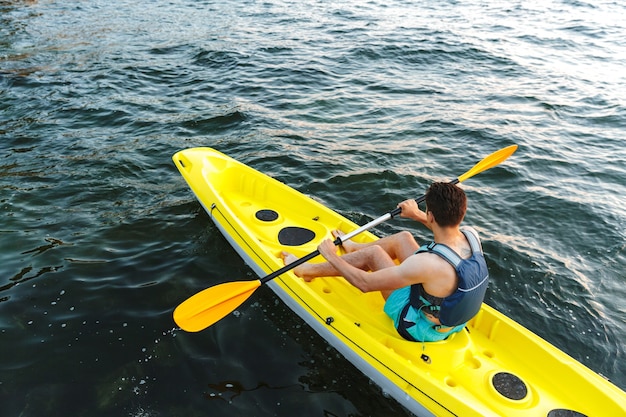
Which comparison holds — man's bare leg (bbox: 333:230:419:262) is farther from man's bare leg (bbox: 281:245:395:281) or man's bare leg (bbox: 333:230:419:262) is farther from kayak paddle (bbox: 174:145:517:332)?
kayak paddle (bbox: 174:145:517:332)

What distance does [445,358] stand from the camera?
3.75 metres

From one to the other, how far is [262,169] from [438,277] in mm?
4489

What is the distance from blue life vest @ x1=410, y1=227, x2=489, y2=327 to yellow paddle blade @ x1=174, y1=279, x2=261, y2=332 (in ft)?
5.30

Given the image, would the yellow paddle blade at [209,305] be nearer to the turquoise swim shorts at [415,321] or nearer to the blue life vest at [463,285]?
the turquoise swim shorts at [415,321]

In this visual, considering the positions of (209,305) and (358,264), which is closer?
(209,305)

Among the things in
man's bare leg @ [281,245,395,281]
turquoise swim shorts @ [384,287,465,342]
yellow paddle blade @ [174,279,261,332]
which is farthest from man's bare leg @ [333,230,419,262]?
yellow paddle blade @ [174,279,261,332]

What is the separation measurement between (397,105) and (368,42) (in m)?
4.63

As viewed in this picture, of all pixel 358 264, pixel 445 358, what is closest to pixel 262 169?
pixel 358 264

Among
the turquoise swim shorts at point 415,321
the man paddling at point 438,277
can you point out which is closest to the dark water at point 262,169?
the turquoise swim shorts at point 415,321

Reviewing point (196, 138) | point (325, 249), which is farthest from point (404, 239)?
point (196, 138)

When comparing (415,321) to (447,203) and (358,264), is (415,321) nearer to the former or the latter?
(358,264)

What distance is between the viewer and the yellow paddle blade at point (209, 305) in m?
3.93

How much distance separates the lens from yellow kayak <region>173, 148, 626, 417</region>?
341cm

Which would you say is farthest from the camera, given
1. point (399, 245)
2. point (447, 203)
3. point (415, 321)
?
point (399, 245)
